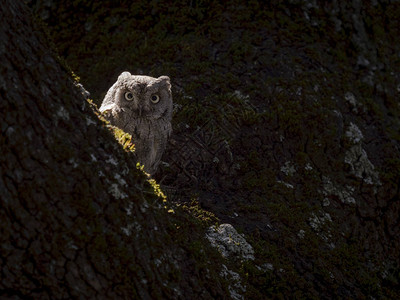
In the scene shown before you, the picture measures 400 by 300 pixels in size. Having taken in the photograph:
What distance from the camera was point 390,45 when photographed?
639cm

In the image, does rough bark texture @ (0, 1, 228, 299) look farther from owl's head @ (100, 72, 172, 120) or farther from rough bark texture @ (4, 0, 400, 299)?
owl's head @ (100, 72, 172, 120)

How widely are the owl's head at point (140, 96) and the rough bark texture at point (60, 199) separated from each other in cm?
180

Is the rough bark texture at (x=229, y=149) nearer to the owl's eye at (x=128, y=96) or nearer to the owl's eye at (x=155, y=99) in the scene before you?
the owl's eye at (x=155, y=99)

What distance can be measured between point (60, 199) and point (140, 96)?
2.30 meters

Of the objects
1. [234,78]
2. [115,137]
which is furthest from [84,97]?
[234,78]

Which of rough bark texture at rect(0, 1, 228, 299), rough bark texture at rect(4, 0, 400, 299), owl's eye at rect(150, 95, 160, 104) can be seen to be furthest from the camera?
owl's eye at rect(150, 95, 160, 104)

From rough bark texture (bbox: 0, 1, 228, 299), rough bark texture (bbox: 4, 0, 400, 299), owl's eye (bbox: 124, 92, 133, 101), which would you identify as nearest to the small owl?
owl's eye (bbox: 124, 92, 133, 101)

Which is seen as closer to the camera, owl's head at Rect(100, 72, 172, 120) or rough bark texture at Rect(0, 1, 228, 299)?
rough bark texture at Rect(0, 1, 228, 299)

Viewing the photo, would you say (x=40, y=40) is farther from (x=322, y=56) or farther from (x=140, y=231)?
(x=322, y=56)

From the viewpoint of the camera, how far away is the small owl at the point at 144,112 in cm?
430

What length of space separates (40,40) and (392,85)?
209 inches

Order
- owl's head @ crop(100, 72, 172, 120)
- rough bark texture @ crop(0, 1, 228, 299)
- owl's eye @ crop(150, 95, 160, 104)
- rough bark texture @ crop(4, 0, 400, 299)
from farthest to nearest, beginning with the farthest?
owl's eye @ crop(150, 95, 160, 104) < owl's head @ crop(100, 72, 172, 120) < rough bark texture @ crop(4, 0, 400, 299) < rough bark texture @ crop(0, 1, 228, 299)

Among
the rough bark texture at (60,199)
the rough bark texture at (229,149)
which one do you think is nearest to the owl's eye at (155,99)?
the rough bark texture at (229,149)

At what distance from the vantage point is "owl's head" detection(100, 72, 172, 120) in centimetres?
429
